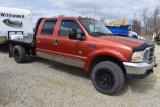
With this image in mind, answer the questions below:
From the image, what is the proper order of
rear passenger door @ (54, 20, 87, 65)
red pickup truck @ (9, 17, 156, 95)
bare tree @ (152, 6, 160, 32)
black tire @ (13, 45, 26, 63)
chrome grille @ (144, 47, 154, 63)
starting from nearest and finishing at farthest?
1. red pickup truck @ (9, 17, 156, 95)
2. chrome grille @ (144, 47, 154, 63)
3. rear passenger door @ (54, 20, 87, 65)
4. black tire @ (13, 45, 26, 63)
5. bare tree @ (152, 6, 160, 32)

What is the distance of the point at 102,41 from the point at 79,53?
2.78 ft

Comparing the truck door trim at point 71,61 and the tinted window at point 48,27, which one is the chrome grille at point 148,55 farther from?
the tinted window at point 48,27

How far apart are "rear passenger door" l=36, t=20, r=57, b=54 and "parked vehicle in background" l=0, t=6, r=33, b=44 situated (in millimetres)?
3107

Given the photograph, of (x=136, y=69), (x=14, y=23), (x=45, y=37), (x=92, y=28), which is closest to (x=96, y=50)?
(x=92, y=28)

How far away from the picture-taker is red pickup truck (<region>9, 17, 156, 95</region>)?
15.0ft

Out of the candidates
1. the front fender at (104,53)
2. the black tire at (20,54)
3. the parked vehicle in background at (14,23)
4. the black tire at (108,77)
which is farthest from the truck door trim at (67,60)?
the parked vehicle in background at (14,23)

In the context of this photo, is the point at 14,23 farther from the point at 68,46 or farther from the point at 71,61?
the point at 71,61

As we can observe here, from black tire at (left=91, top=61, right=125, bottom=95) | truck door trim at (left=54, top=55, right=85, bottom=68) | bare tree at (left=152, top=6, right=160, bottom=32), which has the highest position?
bare tree at (left=152, top=6, right=160, bottom=32)

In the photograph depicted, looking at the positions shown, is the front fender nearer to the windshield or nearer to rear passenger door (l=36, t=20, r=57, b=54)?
the windshield

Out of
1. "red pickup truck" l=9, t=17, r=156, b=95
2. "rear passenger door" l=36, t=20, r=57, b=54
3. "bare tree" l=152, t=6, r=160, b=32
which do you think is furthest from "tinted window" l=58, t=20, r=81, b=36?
"bare tree" l=152, t=6, r=160, b=32

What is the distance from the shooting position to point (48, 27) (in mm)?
6656

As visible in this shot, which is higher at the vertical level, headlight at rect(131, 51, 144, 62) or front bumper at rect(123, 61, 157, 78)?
headlight at rect(131, 51, 144, 62)

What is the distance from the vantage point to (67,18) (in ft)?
19.9

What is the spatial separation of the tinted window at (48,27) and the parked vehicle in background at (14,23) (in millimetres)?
3295
